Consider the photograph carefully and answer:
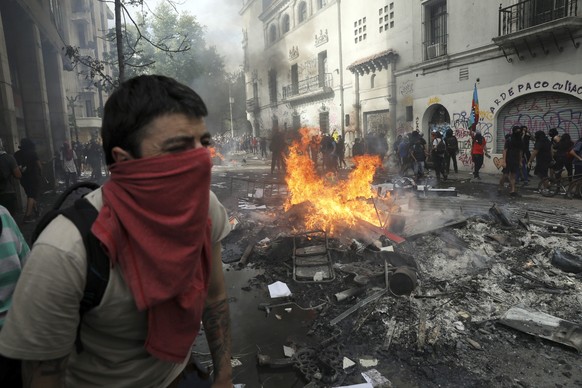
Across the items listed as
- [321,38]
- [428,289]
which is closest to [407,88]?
[321,38]

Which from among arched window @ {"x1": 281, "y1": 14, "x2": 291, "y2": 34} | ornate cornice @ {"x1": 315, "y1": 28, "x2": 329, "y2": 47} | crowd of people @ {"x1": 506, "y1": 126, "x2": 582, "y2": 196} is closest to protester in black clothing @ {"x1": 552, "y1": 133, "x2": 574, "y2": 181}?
crowd of people @ {"x1": 506, "y1": 126, "x2": 582, "y2": 196}

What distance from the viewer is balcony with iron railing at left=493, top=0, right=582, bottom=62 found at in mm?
12797

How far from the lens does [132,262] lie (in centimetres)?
118

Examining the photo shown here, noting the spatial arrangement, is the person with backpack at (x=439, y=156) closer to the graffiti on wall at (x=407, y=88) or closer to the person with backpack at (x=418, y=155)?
the person with backpack at (x=418, y=155)

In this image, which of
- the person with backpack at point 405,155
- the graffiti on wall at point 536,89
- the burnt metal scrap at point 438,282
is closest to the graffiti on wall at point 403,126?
the person with backpack at point 405,155

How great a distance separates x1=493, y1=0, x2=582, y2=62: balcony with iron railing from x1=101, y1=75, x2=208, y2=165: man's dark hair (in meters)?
15.8

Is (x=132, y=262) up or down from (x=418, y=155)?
up

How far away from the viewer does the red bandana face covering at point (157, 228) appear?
3.83ft

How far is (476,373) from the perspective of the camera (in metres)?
3.53

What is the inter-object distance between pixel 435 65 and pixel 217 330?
63.9 ft

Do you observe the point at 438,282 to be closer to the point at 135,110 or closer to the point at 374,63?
the point at 135,110

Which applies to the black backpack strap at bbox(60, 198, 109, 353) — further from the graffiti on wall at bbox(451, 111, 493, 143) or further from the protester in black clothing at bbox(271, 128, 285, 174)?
the graffiti on wall at bbox(451, 111, 493, 143)

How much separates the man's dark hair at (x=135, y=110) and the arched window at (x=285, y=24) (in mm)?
35468

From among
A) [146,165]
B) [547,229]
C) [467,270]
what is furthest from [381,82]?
[146,165]
